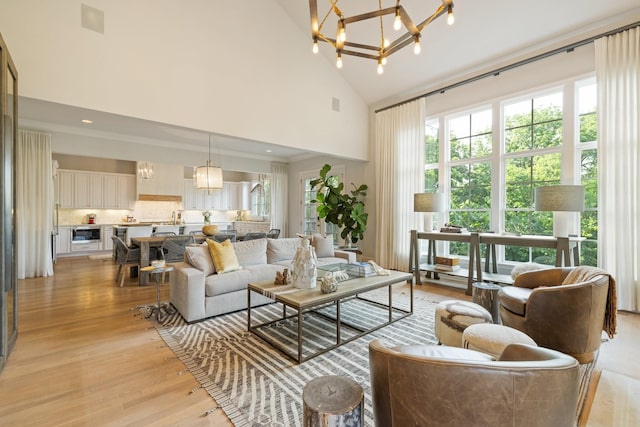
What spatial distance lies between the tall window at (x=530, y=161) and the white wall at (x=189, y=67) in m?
2.99

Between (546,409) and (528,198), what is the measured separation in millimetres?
4331

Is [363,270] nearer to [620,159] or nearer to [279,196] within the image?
[620,159]

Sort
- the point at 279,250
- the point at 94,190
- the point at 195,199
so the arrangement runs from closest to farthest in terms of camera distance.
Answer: the point at 279,250 → the point at 94,190 → the point at 195,199

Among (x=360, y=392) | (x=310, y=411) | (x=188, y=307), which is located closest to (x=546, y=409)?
(x=360, y=392)

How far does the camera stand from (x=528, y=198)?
14.3 feet

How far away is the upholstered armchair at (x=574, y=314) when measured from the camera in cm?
213

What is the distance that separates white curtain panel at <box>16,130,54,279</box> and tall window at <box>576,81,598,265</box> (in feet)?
28.6

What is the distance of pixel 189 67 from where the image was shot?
3957 millimetres

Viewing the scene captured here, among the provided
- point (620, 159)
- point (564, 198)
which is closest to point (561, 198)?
point (564, 198)

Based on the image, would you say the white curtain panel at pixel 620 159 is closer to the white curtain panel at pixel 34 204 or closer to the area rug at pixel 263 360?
the area rug at pixel 263 360

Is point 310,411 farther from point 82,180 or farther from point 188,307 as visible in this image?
point 82,180

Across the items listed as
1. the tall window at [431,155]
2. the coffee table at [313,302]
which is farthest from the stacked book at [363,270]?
the tall window at [431,155]

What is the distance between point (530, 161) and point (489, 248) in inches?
58.5

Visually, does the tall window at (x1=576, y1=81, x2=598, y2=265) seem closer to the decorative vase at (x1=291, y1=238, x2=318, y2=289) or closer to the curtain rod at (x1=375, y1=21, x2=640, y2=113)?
the curtain rod at (x1=375, y1=21, x2=640, y2=113)
